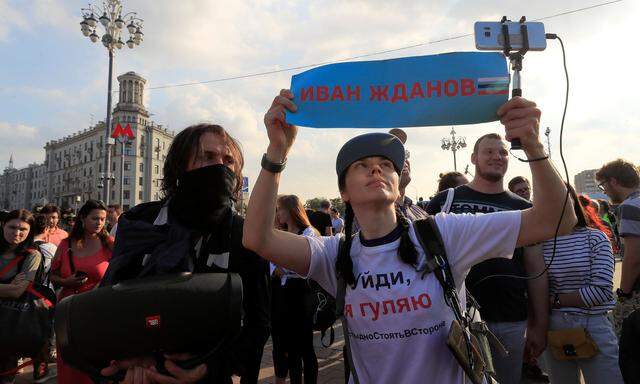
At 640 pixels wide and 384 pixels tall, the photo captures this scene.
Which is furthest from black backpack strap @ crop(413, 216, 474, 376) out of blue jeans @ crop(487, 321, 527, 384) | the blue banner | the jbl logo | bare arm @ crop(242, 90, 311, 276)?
blue jeans @ crop(487, 321, 527, 384)

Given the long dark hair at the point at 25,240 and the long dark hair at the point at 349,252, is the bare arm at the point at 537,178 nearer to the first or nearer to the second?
A: the long dark hair at the point at 349,252

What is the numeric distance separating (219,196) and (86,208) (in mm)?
3796

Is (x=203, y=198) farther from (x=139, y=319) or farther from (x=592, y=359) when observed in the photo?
(x=592, y=359)

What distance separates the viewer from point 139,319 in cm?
145

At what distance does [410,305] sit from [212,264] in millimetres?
918

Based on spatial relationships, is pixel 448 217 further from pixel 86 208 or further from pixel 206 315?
pixel 86 208

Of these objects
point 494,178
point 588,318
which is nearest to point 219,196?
point 494,178

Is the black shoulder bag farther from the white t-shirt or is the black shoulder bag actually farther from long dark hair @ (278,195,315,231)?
long dark hair @ (278,195,315,231)

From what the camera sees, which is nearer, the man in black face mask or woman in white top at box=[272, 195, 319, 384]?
the man in black face mask

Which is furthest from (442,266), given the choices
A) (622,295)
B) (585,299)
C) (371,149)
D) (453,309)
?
(622,295)

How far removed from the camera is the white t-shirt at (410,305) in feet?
5.43

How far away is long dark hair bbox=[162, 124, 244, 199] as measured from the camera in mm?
2094

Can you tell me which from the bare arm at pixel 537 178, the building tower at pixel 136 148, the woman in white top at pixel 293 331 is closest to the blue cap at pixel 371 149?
the bare arm at pixel 537 178

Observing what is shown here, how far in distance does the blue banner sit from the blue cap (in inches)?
3.7
